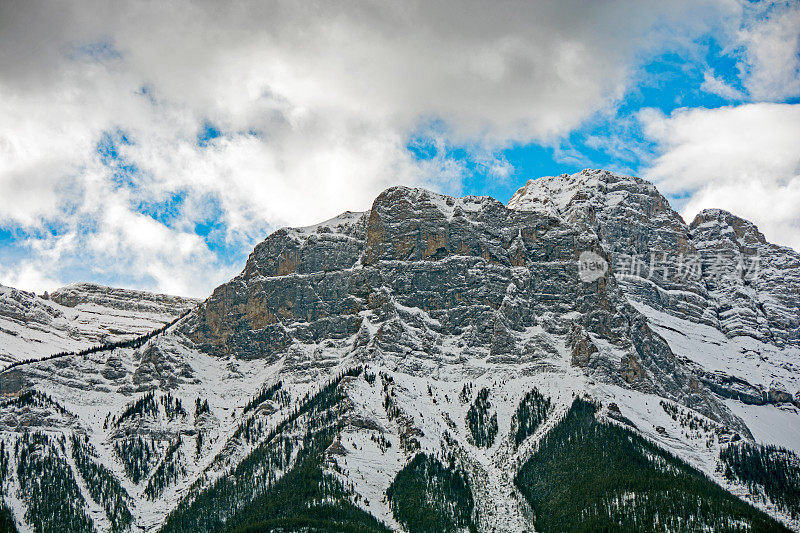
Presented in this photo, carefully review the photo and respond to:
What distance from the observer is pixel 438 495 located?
17750cm

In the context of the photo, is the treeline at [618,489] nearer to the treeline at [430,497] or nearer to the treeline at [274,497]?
the treeline at [430,497]

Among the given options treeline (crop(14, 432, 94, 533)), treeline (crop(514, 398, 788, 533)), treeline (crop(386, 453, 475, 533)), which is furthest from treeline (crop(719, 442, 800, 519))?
treeline (crop(14, 432, 94, 533))

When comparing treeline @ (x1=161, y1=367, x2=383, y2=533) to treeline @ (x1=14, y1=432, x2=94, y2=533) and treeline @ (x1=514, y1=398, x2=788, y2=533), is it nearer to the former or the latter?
treeline @ (x1=14, y1=432, x2=94, y2=533)

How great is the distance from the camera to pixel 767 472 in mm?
186375

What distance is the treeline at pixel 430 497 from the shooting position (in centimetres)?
16762

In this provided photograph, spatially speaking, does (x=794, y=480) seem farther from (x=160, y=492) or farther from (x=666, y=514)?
(x=160, y=492)

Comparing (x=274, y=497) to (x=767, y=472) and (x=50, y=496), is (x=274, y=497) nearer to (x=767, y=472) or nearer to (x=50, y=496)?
(x=50, y=496)

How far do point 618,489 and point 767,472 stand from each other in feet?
140

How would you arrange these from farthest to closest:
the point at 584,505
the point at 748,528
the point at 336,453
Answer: the point at 336,453 → the point at 584,505 → the point at 748,528

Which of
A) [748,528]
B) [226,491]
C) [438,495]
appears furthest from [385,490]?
[748,528]

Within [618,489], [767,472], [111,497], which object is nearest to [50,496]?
Result: [111,497]

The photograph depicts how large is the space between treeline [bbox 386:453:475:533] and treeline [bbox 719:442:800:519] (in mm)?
58534

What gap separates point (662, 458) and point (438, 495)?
47.8 m

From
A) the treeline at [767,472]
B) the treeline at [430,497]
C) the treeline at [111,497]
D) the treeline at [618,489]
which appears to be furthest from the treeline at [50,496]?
the treeline at [767,472]
